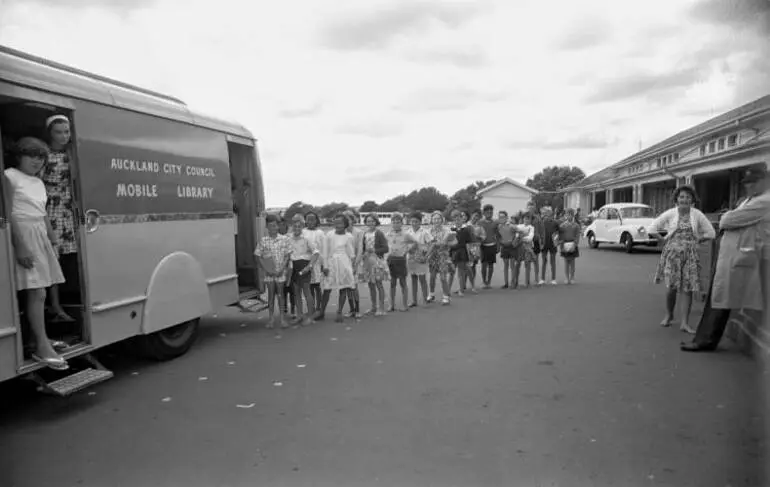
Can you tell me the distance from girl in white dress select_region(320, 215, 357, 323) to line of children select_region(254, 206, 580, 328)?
15mm

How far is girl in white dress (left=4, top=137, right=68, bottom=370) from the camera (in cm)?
415

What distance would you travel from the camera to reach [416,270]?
955 centimetres

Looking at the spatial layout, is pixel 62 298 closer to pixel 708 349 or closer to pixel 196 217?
pixel 196 217

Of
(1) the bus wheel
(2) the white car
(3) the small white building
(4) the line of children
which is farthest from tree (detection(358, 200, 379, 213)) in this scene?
(3) the small white building

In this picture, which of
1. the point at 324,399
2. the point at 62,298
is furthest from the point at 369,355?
the point at 62,298

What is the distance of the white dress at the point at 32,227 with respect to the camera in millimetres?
4156

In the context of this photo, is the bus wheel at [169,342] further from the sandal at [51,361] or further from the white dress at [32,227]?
the white dress at [32,227]

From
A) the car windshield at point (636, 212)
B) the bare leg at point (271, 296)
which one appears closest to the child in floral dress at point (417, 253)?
the bare leg at point (271, 296)

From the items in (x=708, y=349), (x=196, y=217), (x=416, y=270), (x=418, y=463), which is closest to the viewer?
(x=418, y=463)

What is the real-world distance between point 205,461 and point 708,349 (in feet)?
17.0

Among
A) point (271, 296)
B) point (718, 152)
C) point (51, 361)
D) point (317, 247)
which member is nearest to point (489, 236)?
point (317, 247)

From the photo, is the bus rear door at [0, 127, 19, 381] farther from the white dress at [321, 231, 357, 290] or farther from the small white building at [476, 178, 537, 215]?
the small white building at [476, 178, 537, 215]

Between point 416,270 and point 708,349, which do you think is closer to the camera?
point 708,349

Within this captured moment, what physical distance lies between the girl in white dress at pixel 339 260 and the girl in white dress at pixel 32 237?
426cm
